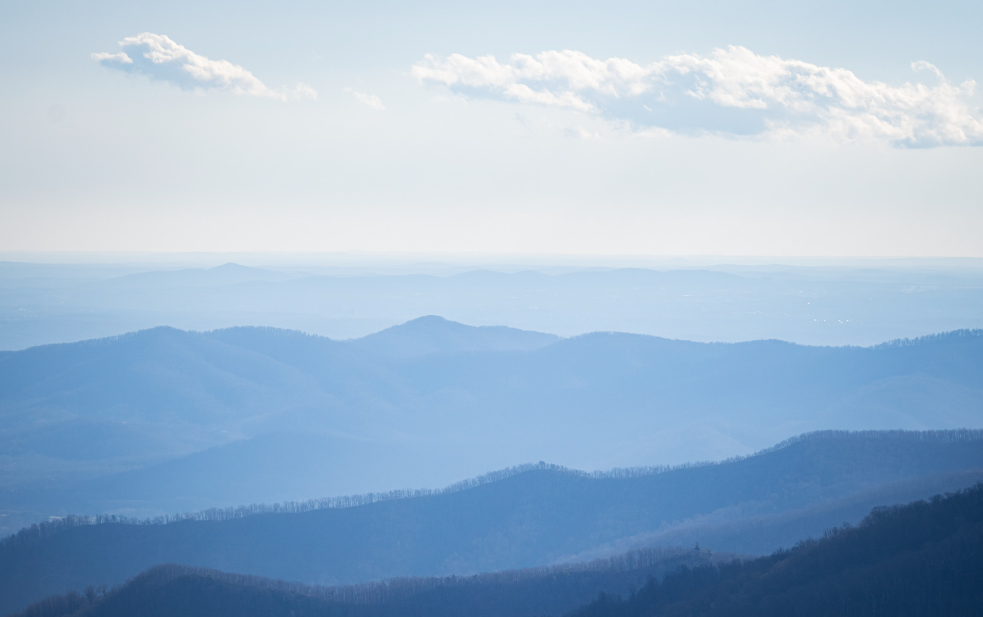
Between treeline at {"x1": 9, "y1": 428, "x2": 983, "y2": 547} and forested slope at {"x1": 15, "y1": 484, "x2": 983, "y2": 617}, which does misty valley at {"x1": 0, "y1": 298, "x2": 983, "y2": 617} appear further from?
treeline at {"x1": 9, "y1": 428, "x2": 983, "y2": 547}

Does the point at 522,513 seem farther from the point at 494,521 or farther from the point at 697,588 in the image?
the point at 697,588

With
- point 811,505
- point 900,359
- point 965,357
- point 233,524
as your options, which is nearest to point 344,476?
point 233,524

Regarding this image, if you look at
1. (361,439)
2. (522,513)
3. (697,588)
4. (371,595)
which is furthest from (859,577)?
(361,439)

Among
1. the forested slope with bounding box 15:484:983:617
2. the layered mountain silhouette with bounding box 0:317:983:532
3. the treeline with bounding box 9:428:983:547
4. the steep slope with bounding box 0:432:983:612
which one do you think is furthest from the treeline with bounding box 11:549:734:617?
the layered mountain silhouette with bounding box 0:317:983:532

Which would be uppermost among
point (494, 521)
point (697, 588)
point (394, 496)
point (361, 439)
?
point (697, 588)

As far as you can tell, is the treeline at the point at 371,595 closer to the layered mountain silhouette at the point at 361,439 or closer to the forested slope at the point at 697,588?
the forested slope at the point at 697,588

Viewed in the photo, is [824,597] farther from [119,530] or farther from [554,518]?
[119,530]
